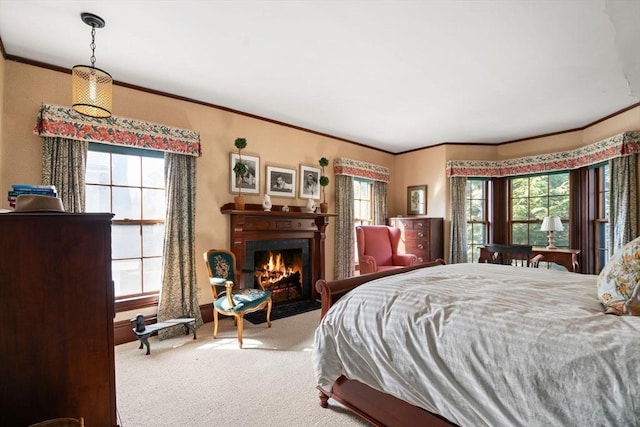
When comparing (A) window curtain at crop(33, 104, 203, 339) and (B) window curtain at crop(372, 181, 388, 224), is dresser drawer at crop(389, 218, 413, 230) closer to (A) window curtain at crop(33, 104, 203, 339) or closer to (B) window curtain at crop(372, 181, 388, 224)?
(B) window curtain at crop(372, 181, 388, 224)

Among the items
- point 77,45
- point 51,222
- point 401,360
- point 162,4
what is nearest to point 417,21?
point 162,4

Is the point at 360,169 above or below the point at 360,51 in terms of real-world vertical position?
below

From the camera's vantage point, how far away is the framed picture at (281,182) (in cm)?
430

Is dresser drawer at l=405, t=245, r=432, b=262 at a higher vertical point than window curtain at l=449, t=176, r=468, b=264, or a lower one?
lower

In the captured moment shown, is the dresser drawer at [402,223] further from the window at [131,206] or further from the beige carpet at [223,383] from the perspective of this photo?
the window at [131,206]

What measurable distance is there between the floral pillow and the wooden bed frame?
966 millimetres

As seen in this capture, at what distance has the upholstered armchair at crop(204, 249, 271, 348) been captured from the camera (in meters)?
2.99

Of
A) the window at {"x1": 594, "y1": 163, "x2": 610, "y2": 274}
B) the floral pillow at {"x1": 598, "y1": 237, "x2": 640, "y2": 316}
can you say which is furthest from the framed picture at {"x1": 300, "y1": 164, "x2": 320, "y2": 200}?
the window at {"x1": 594, "y1": 163, "x2": 610, "y2": 274}

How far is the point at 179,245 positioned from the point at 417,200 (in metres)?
4.27

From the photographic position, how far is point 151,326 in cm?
303

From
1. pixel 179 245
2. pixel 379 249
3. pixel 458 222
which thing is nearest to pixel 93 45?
pixel 179 245

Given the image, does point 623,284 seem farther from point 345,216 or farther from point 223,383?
point 345,216

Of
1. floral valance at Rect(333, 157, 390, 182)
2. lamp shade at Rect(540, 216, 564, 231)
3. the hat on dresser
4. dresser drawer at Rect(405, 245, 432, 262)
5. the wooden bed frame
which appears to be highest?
floral valance at Rect(333, 157, 390, 182)

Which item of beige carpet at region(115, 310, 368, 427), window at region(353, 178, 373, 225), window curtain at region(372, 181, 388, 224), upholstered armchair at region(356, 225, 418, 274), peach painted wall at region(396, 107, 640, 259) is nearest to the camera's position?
beige carpet at region(115, 310, 368, 427)
